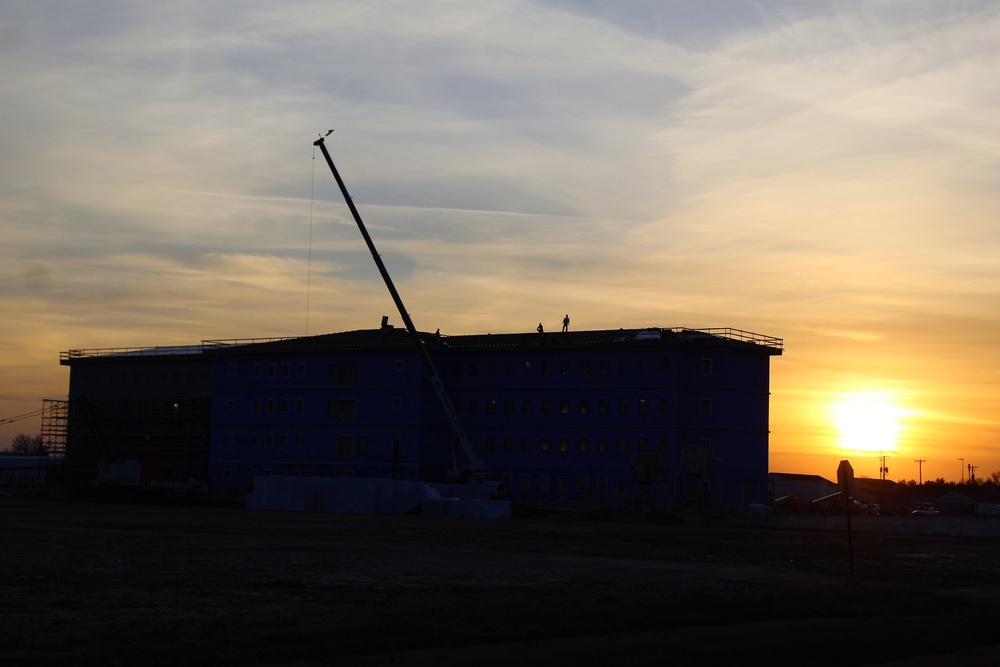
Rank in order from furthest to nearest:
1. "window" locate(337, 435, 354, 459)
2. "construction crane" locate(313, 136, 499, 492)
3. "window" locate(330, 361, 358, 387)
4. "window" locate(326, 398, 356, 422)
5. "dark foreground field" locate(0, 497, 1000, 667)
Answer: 1. "window" locate(330, 361, 358, 387)
2. "window" locate(326, 398, 356, 422)
3. "window" locate(337, 435, 354, 459)
4. "construction crane" locate(313, 136, 499, 492)
5. "dark foreground field" locate(0, 497, 1000, 667)

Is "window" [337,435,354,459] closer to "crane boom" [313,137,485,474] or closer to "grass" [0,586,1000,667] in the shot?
"crane boom" [313,137,485,474]

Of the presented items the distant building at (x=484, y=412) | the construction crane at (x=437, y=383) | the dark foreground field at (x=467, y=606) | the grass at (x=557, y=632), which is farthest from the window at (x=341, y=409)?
the grass at (x=557, y=632)

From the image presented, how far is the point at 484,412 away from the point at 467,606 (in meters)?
80.5

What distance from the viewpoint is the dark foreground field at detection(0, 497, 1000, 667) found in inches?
597

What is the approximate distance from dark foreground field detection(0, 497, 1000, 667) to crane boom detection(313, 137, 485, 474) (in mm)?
51276

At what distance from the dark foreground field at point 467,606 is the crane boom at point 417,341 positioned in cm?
5128

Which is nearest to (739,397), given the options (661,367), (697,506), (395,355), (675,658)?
(661,367)

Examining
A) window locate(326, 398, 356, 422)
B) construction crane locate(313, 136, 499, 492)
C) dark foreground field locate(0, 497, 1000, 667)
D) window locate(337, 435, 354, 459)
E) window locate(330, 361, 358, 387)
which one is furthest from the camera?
window locate(330, 361, 358, 387)

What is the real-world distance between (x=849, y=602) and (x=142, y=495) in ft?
236

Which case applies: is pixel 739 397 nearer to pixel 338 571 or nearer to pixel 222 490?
pixel 222 490

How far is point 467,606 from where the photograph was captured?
62.4 ft

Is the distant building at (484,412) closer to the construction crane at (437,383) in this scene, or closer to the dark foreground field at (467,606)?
the construction crane at (437,383)

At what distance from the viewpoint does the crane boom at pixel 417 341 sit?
3487 inches

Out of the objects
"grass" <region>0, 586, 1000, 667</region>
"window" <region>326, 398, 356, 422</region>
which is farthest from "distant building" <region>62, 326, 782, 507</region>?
"grass" <region>0, 586, 1000, 667</region>
